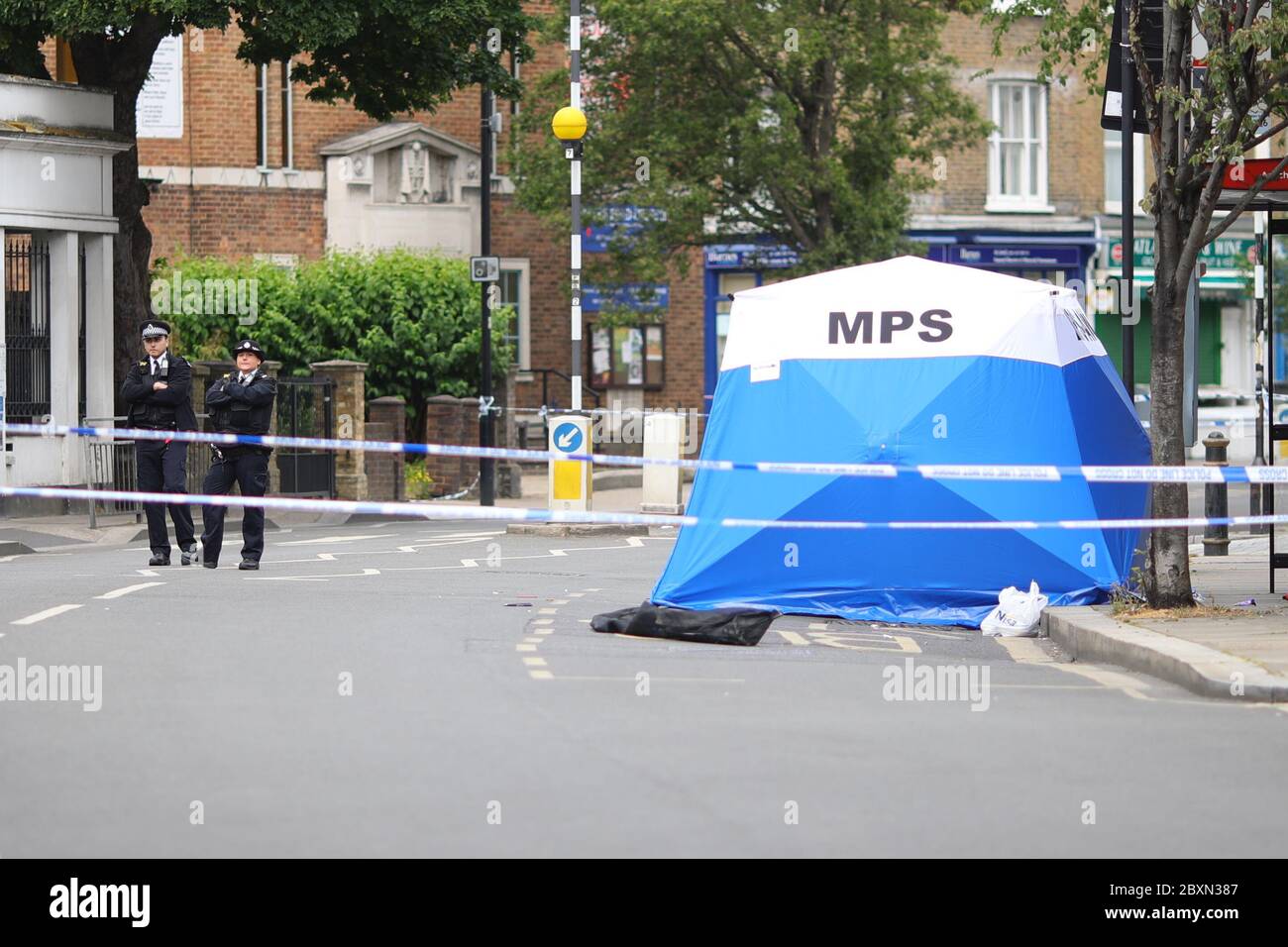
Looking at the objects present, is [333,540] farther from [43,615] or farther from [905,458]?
[905,458]

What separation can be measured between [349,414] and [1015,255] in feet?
55.6

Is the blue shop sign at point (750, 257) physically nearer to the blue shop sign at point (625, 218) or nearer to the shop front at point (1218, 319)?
the blue shop sign at point (625, 218)

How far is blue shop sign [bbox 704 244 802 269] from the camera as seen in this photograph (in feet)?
114

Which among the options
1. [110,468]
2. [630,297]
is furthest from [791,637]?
[630,297]

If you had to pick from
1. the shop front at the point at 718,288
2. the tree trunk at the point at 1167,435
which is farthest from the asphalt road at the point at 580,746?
the shop front at the point at 718,288

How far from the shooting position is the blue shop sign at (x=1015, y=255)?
39.1 meters

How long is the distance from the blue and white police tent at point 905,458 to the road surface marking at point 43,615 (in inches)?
152

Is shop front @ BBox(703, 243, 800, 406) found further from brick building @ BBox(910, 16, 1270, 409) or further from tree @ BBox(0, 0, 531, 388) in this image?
tree @ BBox(0, 0, 531, 388)

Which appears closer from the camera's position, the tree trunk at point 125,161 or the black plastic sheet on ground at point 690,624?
the black plastic sheet on ground at point 690,624

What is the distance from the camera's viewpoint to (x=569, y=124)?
2289 centimetres

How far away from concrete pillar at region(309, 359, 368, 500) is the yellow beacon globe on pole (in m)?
5.43

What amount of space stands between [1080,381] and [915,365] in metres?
1.29

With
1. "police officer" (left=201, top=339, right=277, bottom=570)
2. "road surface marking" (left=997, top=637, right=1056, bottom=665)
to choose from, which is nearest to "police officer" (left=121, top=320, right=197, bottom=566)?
"police officer" (left=201, top=339, right=277, bottom=570)
